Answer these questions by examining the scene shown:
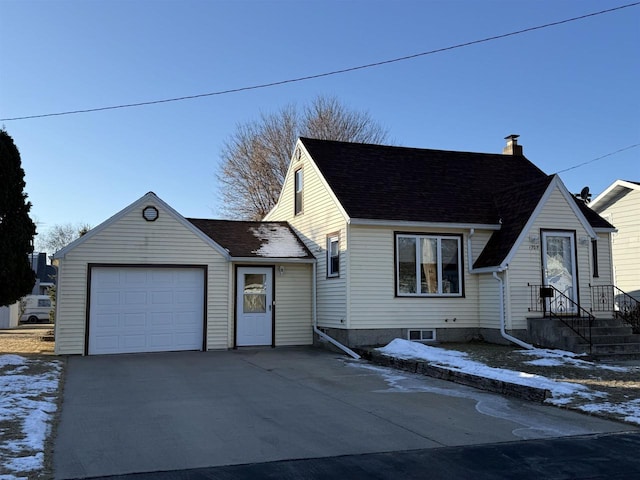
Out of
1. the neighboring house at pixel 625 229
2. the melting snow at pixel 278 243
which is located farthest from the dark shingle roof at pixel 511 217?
the neighboring house at pixel 625 229

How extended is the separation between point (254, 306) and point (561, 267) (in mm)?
8839

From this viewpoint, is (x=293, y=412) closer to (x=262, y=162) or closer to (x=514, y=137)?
(x=514, y=137)

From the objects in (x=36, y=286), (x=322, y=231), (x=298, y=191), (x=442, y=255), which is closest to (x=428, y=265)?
(x=442, y=255)

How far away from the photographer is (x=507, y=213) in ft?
56.6

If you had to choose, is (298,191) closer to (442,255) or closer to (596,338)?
(442,255)

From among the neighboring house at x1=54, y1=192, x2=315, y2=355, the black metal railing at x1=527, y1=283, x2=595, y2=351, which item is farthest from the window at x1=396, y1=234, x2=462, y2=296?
the neighboring house at x1=54, y1=192, x2=315, y2=355

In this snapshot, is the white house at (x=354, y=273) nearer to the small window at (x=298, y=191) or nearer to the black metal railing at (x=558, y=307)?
the black metal railing at (x=558, y=307)

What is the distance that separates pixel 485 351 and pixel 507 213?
4.61 metres

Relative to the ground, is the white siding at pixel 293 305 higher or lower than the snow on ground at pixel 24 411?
higher

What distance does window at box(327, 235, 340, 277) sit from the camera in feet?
55.1

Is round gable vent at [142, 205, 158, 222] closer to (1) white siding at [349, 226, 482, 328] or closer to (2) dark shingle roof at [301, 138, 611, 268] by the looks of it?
(2) dark shingle roof at [301, 138, 611, 268]

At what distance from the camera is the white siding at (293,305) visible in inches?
699

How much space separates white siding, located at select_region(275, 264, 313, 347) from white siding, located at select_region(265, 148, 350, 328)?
47cm

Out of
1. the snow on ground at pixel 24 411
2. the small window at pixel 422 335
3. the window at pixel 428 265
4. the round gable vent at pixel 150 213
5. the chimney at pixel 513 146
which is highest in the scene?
the chimney at pixel 513 146
